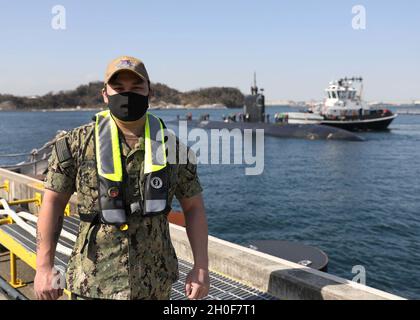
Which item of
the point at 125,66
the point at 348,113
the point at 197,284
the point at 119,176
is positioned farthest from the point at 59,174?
the point at 348,113

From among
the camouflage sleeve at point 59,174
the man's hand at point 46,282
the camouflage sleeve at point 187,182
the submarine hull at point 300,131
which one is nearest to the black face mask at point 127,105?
the camouflage sleeve at point 59,174

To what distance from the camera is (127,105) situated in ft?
8.45

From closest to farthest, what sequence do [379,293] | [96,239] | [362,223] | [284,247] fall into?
[96,239]
[379,293]
[284,247]
[362,223]

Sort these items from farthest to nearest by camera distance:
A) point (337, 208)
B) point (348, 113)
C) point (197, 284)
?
point (348, 113) → point (337, 208) → point (197, 284)

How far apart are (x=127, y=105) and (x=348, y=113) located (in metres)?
68.9

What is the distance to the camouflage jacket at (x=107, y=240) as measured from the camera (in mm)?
2553

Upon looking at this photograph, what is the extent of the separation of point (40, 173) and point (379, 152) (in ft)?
121

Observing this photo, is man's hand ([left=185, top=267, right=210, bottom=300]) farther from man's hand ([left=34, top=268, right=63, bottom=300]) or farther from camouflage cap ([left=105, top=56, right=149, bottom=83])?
camouflage cap ([left=105, top=56, right=149, bottom=83])

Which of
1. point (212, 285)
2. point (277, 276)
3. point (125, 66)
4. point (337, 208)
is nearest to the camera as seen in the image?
point (125, 66)

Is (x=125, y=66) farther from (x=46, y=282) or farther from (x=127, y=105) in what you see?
(x=46, y=282)

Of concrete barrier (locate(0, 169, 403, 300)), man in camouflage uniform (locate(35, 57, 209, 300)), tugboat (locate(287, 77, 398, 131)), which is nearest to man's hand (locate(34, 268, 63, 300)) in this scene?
man in camouflage uniform (locate(35, 57, 209, 300))

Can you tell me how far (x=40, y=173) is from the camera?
16.8 meters

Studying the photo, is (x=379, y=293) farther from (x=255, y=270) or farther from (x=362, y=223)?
(x=362, y=223)
